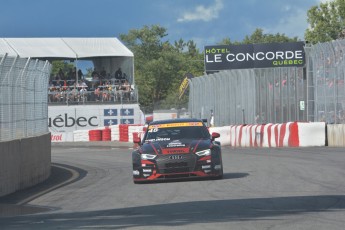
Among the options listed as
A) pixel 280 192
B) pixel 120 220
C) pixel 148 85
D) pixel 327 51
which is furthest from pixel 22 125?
pixel 148 85

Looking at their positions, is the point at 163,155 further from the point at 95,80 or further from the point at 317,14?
the point at 317,14

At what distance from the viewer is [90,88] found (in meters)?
53.6

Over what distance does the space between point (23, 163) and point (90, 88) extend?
36.4m

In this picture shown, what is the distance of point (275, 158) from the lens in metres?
24.2

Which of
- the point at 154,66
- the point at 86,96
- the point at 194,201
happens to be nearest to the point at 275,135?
the point at 194,201

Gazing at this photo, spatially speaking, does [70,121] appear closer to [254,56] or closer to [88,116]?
[88,116]

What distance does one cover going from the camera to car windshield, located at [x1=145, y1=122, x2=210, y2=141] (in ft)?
57.5

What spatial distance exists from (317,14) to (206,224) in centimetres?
6834

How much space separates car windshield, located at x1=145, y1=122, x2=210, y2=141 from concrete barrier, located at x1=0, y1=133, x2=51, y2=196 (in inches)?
108

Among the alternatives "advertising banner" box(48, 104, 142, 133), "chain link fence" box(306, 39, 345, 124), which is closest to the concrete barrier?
"chain link fence" box(306, 39, 345, 124)

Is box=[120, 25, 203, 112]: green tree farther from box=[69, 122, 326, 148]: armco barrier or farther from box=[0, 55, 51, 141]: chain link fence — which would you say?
box=[0, 55, 51, 141]: chain link fence

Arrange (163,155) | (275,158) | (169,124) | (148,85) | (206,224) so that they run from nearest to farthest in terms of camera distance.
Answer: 1. (206,224)
2. (163,155)
3. (169,124)
4. (275,158)
5. (148,85)

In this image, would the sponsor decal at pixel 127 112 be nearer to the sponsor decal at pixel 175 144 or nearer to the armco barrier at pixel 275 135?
the armco barrier at pixel 275 135

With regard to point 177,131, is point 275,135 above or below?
below
